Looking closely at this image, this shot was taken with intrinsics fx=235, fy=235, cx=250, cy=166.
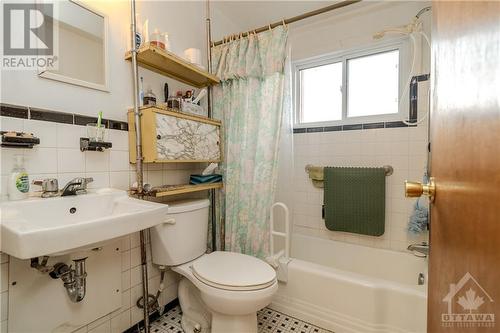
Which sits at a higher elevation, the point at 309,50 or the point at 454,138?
the point at 309,50

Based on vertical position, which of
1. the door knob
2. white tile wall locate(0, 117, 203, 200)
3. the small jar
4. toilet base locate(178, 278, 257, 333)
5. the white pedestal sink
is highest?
the small jar

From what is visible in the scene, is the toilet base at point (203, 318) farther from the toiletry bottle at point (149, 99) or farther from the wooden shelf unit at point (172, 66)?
the wooden shelf unit at point (172, 66)

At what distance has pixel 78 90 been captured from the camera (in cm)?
113

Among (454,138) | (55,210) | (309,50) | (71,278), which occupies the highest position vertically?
(309,50)

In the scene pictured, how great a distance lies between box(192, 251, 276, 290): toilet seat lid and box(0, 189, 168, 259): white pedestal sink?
44cm

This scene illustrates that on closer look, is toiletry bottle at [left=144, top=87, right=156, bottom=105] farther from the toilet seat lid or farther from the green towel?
the green towel

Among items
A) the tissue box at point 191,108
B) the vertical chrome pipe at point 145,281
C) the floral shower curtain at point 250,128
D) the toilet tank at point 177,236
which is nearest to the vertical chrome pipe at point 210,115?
the floral shower curtain at point 250,128

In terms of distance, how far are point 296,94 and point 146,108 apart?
1.52m

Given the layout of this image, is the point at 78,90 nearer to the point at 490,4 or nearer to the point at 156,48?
the point at 156,48

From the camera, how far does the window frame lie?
1.88 meters

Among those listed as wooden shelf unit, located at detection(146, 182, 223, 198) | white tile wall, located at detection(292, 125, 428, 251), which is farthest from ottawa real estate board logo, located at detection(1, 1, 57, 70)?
white tile wall, located at detection(292, 125, 428, 251)

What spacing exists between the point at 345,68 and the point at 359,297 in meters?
1.83

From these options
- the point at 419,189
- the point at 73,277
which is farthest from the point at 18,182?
the point at 419,189

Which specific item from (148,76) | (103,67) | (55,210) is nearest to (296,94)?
(148,76)
